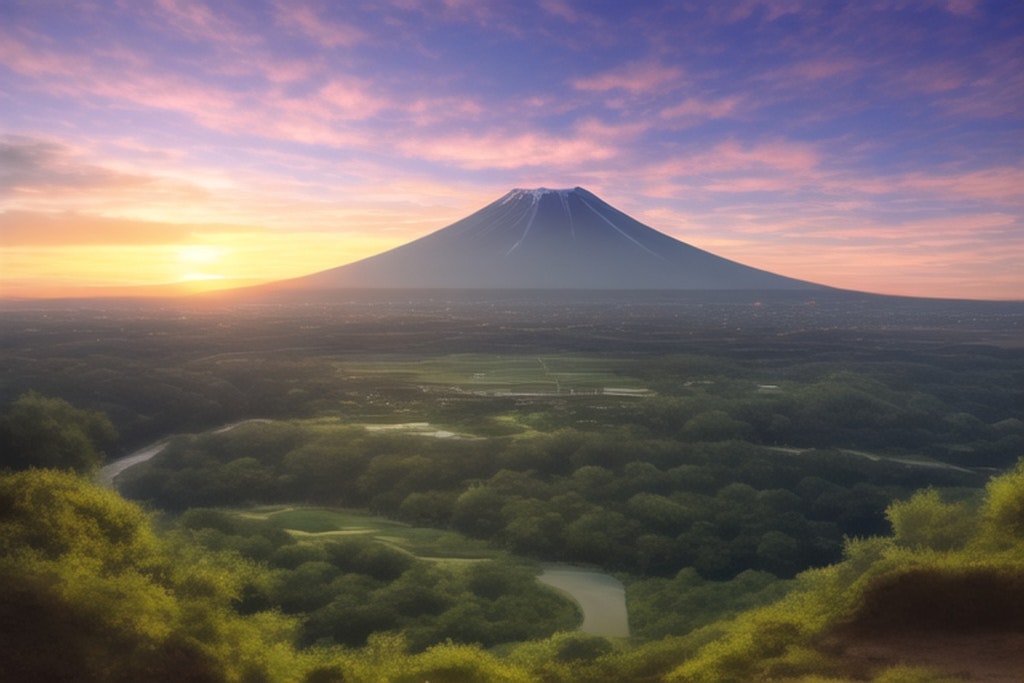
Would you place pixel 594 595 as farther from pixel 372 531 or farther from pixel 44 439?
pixel 44 439

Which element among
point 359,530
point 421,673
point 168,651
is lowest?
point 359,530

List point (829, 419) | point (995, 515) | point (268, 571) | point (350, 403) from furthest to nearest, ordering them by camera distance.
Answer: point (350, 403) < point (829, 419) < point (268, 571) < point (995, 515)

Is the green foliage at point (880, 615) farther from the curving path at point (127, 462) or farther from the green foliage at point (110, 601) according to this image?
the curving path at point (127, 462)

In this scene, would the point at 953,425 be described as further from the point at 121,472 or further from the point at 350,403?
the point at 121,472

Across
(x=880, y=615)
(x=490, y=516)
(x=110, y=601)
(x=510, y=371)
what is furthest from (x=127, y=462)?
(x=510, y=371)

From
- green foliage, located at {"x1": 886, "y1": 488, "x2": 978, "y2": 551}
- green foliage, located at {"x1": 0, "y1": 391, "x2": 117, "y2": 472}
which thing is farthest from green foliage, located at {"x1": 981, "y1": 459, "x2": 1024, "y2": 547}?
green foliage, located at {"x1": 0, "y1": 391, "x2": 117, "y2": 472}

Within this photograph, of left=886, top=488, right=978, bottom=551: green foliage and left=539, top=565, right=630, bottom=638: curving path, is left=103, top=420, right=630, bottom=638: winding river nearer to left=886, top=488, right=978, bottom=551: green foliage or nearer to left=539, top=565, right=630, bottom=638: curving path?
left=539, top=565, right=630, bottom=638: curving path

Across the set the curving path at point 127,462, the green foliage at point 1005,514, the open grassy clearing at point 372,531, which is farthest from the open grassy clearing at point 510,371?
the green foliage at point 1005,514

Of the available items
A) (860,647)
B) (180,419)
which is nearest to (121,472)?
(180,419)
